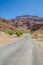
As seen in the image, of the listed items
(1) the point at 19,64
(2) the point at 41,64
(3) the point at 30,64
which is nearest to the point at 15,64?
(1) the point at 19,64

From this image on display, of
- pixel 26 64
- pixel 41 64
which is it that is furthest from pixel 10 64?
pixel 41 64

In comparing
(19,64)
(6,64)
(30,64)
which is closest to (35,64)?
(30,64)

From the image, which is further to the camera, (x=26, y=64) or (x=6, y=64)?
(x=26, y=64)

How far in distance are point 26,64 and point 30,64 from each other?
33 centimetres

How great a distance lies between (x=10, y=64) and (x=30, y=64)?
1.60 m

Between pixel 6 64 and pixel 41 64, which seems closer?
pixel 6 64

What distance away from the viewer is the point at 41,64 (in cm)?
1328

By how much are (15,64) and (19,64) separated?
1.03ft

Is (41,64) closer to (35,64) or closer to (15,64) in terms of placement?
(35,64)

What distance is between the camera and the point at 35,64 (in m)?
13.0

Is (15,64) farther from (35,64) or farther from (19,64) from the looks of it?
(35,64)

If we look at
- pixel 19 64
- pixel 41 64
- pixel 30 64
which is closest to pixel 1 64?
pixel 19 64

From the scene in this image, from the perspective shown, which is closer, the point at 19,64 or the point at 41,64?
the point at 19,64

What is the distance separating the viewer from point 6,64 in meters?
11.9
